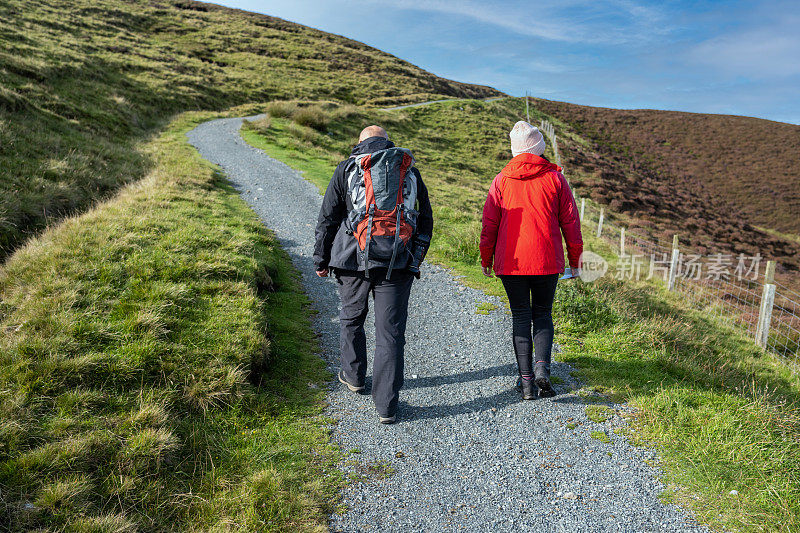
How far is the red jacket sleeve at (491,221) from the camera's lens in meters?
4.17

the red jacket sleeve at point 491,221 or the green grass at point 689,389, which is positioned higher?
the red jacket sleeve at point 491,221

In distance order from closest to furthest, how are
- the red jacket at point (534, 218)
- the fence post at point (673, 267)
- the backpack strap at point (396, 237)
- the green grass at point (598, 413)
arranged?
the backpack strap at point (396, 237)
the red jacket at point (534, 218)
the green grass at point (598, 413)
the fence post at point (673, 267)

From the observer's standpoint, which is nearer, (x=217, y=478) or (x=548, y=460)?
(x=217, y=478)

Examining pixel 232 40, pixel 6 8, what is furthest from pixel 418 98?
pixel 6 8

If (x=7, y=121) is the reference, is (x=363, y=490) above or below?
below

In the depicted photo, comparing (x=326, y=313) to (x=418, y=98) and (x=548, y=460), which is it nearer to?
(x=548, y=460)

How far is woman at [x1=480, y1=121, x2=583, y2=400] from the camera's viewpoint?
158 inches

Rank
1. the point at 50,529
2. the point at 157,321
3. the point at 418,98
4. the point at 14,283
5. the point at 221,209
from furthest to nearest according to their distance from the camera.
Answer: the point at 418,98 → the point at 221,209 → the point at 14,283 → the point at 157,321 → the point at 50,529

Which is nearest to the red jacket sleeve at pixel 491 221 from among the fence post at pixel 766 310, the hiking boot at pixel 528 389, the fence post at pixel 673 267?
the hiking boot at pixel 528 389

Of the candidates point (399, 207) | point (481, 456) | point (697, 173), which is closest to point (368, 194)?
point (399, 207)

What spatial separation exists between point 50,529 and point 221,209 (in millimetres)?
7468

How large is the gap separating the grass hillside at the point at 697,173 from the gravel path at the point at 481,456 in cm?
2206

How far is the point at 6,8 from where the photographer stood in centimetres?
3312

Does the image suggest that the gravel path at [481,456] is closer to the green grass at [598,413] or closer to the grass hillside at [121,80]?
the green grass at [598,413]
